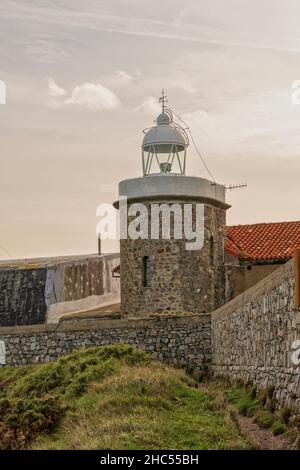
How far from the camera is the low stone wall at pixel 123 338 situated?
76.4 ft

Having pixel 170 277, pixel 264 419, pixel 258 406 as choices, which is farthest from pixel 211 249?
pixel 264 419

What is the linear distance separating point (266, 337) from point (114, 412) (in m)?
3.15

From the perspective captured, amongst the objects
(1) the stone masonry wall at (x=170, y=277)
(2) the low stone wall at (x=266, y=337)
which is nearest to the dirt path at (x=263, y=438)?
(2) the low stone wall at (x=266, y=337)

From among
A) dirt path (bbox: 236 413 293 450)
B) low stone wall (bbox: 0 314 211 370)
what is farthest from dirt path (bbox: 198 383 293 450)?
low stone wall (bbox: 0 314 211 370)

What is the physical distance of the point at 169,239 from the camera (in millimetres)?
26906

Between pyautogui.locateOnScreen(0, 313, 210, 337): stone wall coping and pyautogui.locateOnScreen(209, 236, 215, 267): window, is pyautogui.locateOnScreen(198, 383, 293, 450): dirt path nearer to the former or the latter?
pyautogui.locateOnScreen(0, 313, 210, 337): stone wall coping

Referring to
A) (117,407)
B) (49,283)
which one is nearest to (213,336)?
(117,407)

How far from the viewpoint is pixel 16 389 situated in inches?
748

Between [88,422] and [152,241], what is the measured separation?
15.1 metres

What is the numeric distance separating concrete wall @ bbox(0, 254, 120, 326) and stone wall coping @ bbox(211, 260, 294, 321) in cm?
1739

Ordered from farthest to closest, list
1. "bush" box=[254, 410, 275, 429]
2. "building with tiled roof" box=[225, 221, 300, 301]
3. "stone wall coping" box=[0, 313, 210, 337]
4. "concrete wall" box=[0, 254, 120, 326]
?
"concrete wall" box=[0, 254, 120, 326] → "building with tiled roof" box=[225, 221, 300, 301] → "stone wall coping" box=[0, 313, 210, 337] → "bush" box=[254, 410, 275, 429]

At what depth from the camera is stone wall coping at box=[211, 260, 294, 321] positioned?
1266 centimetres

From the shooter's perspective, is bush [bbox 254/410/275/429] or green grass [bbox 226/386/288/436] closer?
green grass [bbox 226/386/288/436]

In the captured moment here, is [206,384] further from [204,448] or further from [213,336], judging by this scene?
[204,448]
